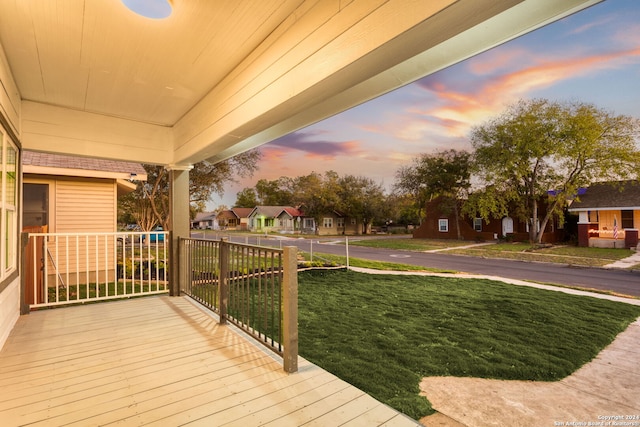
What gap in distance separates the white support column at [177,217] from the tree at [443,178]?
19.5m

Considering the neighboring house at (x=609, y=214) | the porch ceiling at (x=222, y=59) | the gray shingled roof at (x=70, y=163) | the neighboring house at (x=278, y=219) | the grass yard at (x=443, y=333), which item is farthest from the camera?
the neighboring house at (x=278, y=219)

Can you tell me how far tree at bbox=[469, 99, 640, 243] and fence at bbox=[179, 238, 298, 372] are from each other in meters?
17.2

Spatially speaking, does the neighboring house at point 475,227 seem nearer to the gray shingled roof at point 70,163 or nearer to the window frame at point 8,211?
the gray shingled roof at point 70,163

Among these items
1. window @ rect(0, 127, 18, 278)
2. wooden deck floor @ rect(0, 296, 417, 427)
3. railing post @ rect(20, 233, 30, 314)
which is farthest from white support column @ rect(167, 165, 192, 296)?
window @ rect(0, 127, 18, 278)

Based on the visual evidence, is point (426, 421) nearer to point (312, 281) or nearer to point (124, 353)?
point (124, 353)

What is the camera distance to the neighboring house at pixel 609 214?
48.4ft

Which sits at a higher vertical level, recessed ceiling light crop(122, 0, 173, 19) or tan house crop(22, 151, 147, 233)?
recessed ceiling light crop(122, 0, 173, 19)

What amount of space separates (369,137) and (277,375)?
29013 millimetres

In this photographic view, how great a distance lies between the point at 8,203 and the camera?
10.2 ft

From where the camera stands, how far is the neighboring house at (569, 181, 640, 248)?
1475 cm

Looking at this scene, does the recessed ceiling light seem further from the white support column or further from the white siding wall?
the white support column

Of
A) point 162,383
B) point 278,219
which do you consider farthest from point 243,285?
point 278,219

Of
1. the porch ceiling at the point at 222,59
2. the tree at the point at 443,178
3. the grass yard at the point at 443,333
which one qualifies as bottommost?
the grass yard at the point at 443,333

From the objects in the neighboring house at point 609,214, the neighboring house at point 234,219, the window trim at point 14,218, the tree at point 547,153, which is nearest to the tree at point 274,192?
the neighboring house at point 234,219
